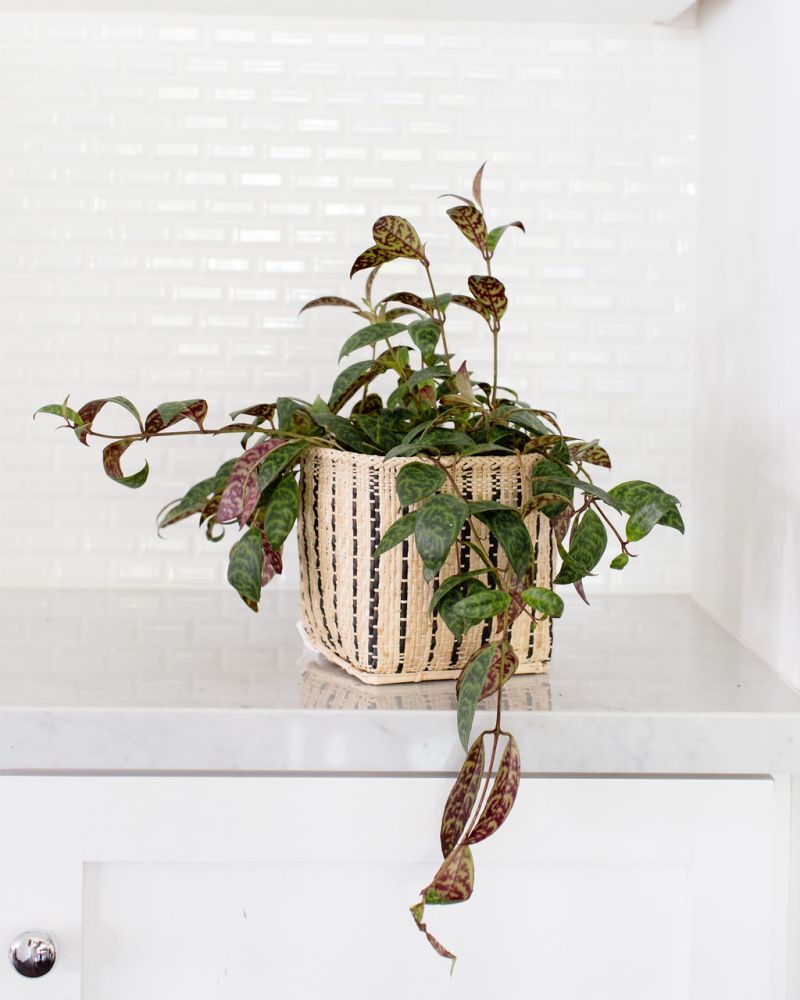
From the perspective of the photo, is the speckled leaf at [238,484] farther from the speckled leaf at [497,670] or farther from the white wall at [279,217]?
the white wall at [279,217]

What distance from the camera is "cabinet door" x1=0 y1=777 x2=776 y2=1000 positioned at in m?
0.87

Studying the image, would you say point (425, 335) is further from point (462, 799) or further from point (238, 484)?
point (462, 799)

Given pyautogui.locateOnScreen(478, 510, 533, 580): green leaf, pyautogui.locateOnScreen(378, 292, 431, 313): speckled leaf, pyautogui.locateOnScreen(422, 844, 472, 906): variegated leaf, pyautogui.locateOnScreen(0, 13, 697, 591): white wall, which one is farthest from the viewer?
pyautogui.locateOnScreen(0, 13, 697, 591): white wall

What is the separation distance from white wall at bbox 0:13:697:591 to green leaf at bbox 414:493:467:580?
593 millimetres

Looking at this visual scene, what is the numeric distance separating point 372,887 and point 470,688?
0.68 feet

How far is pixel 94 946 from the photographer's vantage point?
0.88 meters

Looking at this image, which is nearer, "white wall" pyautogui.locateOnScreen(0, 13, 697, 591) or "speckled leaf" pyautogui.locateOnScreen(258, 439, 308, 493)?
"speckled leaf" pyautogui.locateOnScreen(258, 439, 308, 493)

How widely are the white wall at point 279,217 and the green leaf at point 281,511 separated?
18.4 inches

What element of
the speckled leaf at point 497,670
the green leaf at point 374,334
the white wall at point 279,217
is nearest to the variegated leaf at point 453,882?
the speckled leaf at point 497,670

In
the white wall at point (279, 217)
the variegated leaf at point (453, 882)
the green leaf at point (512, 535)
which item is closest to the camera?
the variegated leaf at point (453, 882)

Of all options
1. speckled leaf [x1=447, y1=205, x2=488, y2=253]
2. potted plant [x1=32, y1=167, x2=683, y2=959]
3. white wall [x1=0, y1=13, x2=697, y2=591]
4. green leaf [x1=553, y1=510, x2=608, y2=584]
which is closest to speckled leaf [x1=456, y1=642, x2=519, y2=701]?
potted plant [x1=32, y1=167, x2=683, y2=959]

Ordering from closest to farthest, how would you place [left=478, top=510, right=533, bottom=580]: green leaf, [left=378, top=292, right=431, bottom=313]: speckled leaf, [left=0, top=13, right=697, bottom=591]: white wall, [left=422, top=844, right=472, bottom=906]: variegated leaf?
1. [left=422, top=844, right=472, bottom=906]: variegated leaf
2. [left=478, top=510, right=533, bottom=580]: green leaf
3. [left=378, top=292, right=431, bottom=313]: speckled leaf
4. [left=0, top=13, right=697, bottom=591]: white wall

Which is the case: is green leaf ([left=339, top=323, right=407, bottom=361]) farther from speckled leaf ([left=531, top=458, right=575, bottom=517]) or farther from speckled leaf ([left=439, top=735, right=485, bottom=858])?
speckled leaf ([left=439, top=735, right=485, bottom=858])

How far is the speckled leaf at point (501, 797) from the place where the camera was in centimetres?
77
